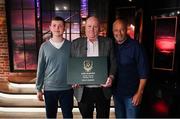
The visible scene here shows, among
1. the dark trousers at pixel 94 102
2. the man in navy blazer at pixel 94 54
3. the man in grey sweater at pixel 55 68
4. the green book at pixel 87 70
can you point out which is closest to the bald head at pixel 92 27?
the man in navy blazer at pixel 94 54

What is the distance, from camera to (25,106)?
4.63 meters

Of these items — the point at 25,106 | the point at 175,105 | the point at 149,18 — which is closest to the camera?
the point at 175,105

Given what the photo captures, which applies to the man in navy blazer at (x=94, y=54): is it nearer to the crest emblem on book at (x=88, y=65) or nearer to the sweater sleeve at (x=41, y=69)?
the crest emblem on book at (x=88, y=65)

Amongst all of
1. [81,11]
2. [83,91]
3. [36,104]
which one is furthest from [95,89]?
[81,11]

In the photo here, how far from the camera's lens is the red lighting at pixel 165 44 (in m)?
4.52

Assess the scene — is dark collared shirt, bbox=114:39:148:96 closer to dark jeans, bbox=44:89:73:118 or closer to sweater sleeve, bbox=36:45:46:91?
dark jeans, bbox=44:89:73:118

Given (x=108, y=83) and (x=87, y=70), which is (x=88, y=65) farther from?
(x=108, y=83)

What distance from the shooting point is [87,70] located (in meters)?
2.54

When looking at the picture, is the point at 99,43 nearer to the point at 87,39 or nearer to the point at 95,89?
the point at 87,39

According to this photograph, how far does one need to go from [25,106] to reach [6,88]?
903 mm

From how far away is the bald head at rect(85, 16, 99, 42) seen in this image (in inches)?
96.3

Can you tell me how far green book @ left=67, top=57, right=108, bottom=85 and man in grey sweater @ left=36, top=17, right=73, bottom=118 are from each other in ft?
A: 0.66

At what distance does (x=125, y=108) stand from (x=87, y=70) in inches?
23.4

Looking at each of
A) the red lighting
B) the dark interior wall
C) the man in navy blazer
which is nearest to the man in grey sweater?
the man in navy blazer
